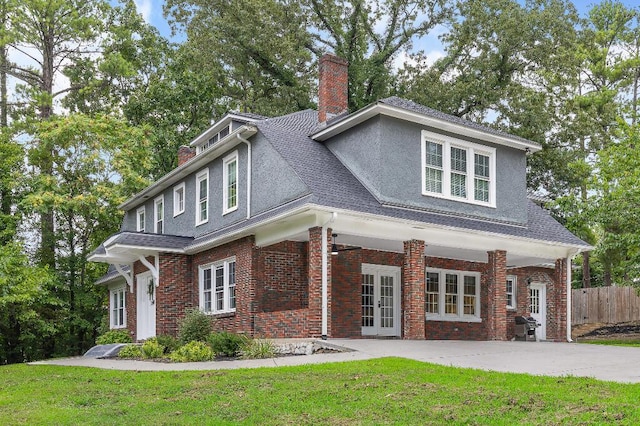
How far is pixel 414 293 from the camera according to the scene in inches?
707

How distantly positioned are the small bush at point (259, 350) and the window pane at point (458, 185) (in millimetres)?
7203

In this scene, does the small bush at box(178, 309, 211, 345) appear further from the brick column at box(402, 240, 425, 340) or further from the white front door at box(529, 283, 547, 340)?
the white front door at box(529, 283, 547, 340)

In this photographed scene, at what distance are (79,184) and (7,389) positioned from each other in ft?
62.3

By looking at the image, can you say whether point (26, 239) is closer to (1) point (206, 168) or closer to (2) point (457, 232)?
(1) point (206, 168)

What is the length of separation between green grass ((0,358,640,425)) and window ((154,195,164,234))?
1345 centimetres

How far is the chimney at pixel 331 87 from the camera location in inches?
866

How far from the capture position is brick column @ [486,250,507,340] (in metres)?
19.6

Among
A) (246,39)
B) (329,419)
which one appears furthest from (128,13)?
(329,419)

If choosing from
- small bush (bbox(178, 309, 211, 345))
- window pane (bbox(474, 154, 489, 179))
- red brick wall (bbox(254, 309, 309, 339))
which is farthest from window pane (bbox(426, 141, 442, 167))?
small bush (bbox(178, 309, 211, 345))

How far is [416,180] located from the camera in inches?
757

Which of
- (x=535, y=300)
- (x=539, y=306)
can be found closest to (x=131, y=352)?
(x=535, y=300)

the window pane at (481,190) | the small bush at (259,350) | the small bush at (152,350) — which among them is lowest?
the small bush at (152,350)

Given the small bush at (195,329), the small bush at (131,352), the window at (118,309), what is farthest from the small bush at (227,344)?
the window at (118,309)

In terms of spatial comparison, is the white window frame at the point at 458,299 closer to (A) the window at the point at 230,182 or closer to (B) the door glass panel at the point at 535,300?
(B) the door glass panel at the point at 535,300
